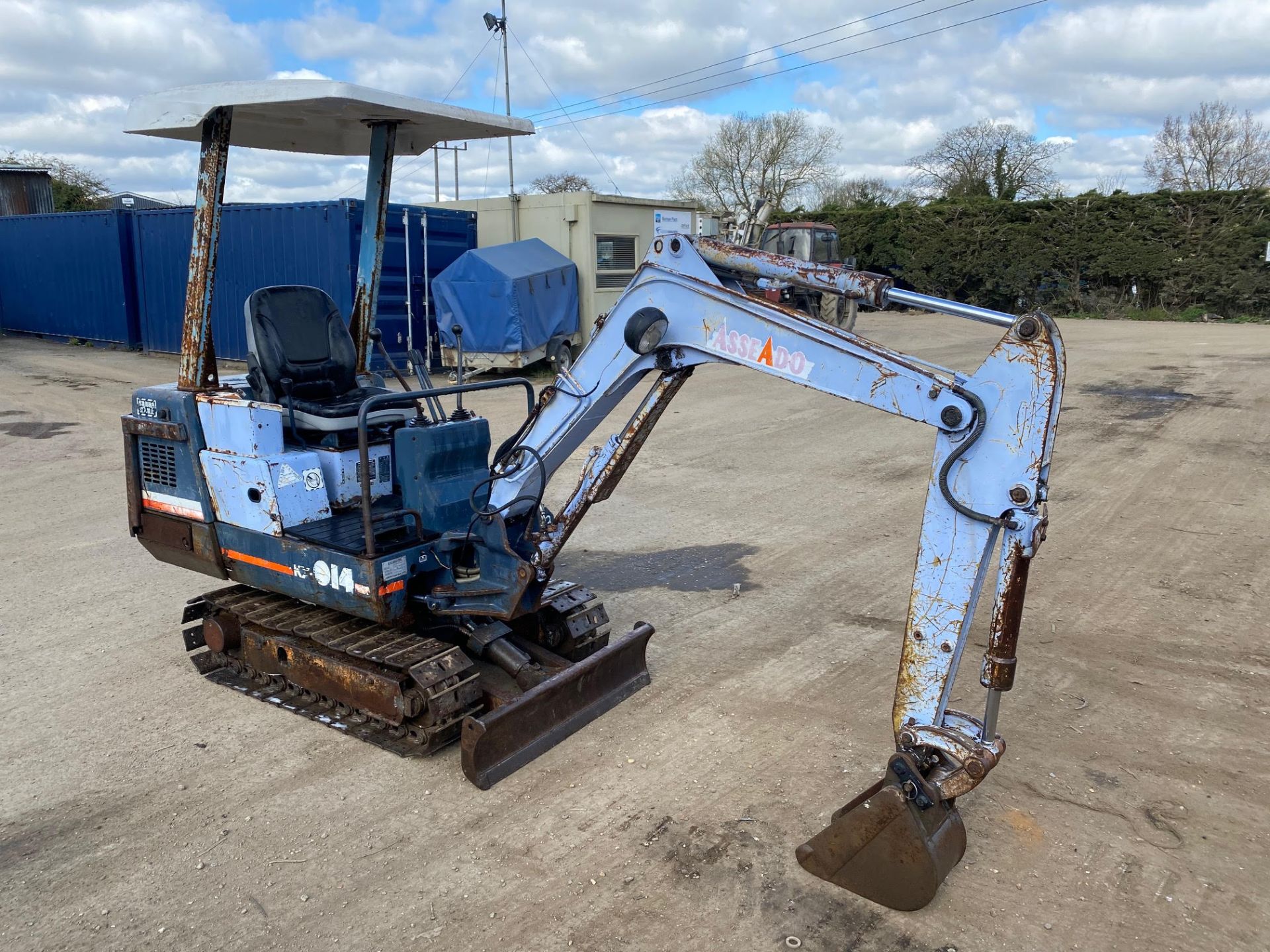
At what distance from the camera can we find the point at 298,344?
5.33 metres

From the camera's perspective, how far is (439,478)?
4.89m

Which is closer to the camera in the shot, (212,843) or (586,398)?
(212,843)

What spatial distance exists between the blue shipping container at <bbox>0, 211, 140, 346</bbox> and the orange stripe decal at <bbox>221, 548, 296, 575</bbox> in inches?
577

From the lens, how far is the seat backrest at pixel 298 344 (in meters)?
5.17

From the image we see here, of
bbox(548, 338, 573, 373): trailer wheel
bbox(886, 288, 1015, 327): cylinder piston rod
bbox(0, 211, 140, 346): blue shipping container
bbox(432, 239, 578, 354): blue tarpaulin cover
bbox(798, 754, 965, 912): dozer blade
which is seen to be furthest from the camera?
bbox(0, 211, 140, 346): blue shipping container

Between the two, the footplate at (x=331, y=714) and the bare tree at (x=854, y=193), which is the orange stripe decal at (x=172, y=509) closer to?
the footplate at (x=331, y=714)

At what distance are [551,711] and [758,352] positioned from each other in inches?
76.6

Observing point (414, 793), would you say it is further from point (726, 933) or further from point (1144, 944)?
point (1144, 944)

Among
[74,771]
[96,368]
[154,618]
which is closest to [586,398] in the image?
[74,771]

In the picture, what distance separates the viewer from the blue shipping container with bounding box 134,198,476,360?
15375mm

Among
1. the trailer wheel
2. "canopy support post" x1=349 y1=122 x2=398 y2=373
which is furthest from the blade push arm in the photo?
the trailer wheel

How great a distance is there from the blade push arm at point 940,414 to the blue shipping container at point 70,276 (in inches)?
642

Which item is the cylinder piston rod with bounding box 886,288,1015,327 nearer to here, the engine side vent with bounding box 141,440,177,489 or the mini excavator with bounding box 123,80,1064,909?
the mini excavator with bounding box 123,80,1064,909

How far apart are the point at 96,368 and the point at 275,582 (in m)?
14.9
